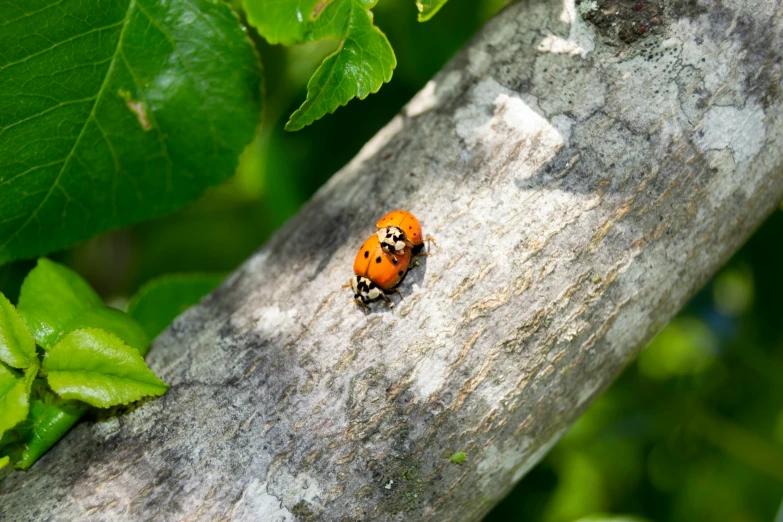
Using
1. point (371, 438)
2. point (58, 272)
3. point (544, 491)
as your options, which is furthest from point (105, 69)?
point (544, 491)

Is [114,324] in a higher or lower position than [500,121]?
lower

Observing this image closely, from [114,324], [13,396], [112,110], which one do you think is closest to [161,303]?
[114,324]

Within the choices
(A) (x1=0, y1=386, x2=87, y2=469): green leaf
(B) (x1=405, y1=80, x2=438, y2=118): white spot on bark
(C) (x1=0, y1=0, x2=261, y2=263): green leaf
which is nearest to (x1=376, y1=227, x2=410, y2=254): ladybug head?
(B) (x1=405, y1=80, x2=438, y2=118): white spot on bark

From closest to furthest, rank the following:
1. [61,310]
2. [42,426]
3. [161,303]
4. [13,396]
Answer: [13,396] < [42,426] < [61,310] < [161,303]

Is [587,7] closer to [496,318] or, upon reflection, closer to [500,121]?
[500,121]

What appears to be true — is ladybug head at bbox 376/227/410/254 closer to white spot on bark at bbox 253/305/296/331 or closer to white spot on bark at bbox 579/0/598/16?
white spot on bark at bbox 253/305/296/331

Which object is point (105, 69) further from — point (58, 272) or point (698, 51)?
point (698, 51)

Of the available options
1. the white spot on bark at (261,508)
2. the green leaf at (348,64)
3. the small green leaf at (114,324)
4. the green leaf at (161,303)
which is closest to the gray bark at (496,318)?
the white spot on bark at (261,508)
